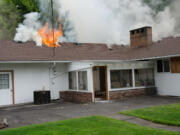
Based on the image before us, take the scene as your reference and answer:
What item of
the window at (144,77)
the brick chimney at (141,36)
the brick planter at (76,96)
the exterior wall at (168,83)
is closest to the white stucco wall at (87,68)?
the brick planter at (76,96)

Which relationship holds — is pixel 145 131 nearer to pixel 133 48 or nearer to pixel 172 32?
pixel 133 48

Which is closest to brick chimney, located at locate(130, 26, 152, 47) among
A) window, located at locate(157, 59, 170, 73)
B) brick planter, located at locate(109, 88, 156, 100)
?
window, located at locate(157, 59, 170, 73)

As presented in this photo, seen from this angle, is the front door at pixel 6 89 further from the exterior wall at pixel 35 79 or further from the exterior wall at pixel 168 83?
the exterior wall at pixel 168 83

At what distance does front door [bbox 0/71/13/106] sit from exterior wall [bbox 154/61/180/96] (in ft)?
31.9

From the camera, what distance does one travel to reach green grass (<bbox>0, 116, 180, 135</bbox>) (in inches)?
272

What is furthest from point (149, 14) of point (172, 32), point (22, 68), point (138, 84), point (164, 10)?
point (22, 68)

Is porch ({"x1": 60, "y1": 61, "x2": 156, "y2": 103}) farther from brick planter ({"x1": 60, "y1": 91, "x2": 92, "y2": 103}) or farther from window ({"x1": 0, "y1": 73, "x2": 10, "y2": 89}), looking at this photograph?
window ({"x1": 0, "y1": 73, "x2": 10, "y2": 89})

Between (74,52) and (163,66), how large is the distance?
6.43 meters

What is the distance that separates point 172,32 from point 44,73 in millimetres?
12394

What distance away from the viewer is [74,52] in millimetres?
17984

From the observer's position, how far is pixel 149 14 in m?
21.1

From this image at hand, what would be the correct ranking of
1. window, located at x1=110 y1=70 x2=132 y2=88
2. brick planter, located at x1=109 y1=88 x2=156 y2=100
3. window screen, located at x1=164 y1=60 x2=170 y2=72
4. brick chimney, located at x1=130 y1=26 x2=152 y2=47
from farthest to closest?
brick chimney, located at x1=130 y1=26 x2=152 y2=47, window screen, located at x1=164 y1=60 x2=170 y2=72, window, located at x1=110 y1=70 x2=132 y2=88, brick planter, located at x1=109 y1=88 x2=156 y2=100

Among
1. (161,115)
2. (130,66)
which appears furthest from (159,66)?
(161,115)

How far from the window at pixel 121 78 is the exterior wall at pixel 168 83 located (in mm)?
2169
